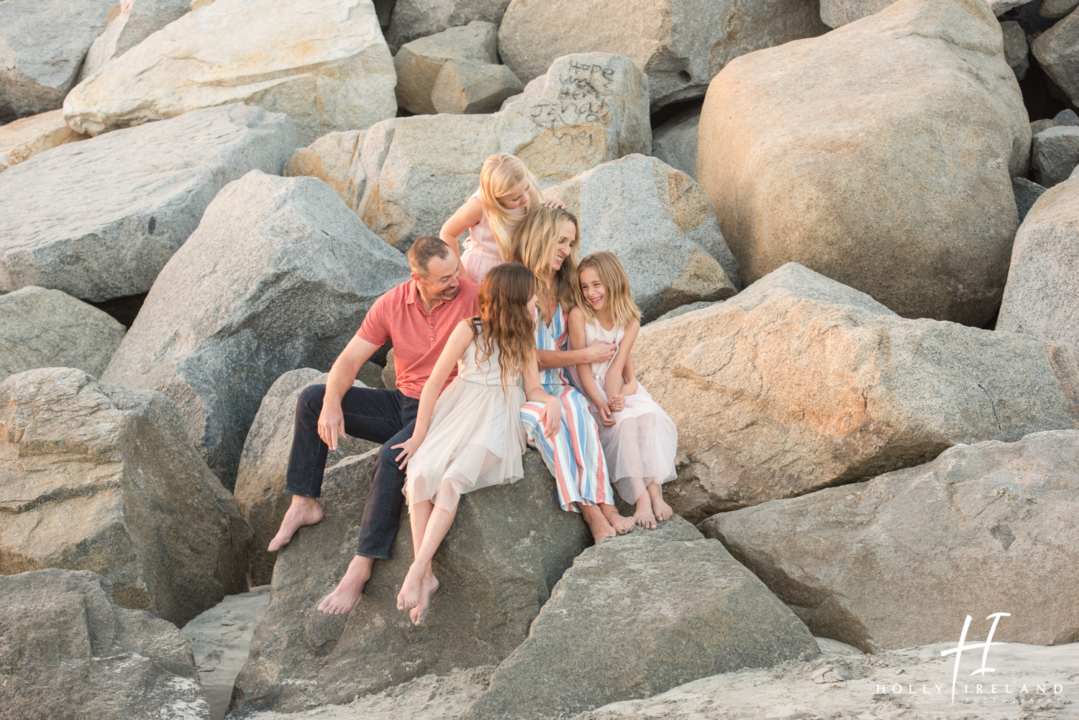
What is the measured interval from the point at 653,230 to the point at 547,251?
1.85 metres

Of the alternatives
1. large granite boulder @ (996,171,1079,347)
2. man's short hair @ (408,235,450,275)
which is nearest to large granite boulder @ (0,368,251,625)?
man's short hair @ (408,235,450,275)

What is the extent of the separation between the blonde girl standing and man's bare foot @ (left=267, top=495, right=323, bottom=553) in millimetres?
1182

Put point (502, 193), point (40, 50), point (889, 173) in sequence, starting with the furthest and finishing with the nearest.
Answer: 1. point (40, 50)
2. point (889, 173)
3. point (502, 193)

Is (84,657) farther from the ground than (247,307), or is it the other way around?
(247,307)

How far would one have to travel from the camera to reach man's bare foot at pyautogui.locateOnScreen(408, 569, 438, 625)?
3.35m

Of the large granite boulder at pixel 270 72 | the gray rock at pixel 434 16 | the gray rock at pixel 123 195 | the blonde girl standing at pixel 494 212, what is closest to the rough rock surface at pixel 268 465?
the blonde girl standing at pixel 494 212

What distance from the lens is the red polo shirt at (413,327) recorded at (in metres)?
3.86

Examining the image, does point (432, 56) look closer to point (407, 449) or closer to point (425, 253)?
point (425, 253)

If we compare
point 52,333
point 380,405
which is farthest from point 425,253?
point 52,333

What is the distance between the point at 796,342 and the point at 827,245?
1653 millimetres

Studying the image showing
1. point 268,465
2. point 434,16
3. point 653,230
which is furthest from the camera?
point 434,16

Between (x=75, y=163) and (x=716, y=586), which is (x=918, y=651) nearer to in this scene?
(x=716, y=586)

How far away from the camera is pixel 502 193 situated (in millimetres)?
4242

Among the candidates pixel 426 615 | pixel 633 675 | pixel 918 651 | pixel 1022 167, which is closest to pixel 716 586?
pixel 633 675
